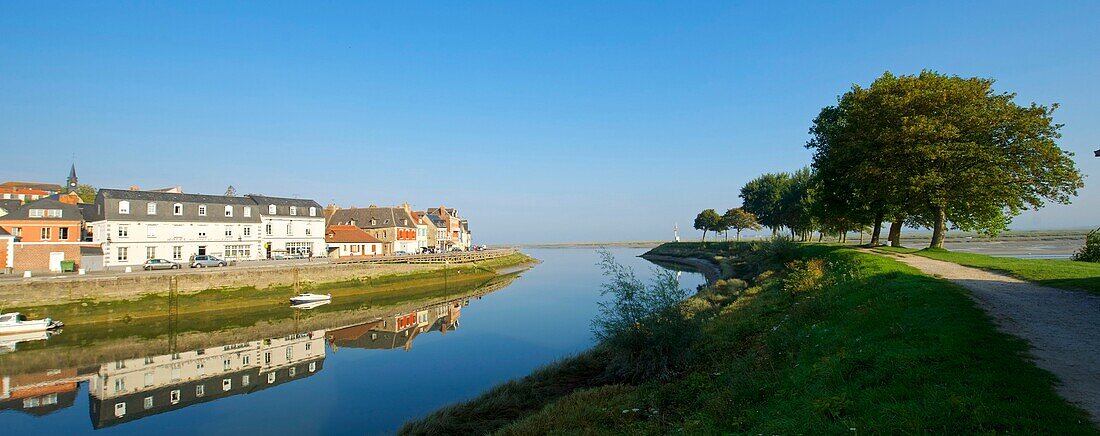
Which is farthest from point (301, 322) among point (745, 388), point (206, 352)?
point (745, 388)

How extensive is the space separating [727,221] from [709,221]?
21.4ft

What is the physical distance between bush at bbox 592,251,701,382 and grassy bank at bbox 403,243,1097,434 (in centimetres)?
52

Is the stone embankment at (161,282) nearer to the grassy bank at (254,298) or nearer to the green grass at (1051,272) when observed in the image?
the grassy bank at (254,298)

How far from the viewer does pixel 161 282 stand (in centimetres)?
3719

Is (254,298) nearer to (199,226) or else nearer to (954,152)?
(199,226)

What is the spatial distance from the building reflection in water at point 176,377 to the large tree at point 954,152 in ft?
97.4

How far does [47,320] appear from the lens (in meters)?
30.8

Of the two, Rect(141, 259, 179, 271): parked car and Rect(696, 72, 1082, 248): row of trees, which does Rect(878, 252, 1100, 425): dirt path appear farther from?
Rect(141, 259, 179, 271): parked car

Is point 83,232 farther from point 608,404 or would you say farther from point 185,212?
point 608,404

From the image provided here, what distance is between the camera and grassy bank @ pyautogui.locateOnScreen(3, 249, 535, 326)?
110 ft

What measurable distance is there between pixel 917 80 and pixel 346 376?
3496 centimetres

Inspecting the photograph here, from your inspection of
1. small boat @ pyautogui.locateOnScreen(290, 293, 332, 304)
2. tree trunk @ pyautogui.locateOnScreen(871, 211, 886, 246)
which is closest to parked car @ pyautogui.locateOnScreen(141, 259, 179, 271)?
small boat @ pyautogui.locateOnScreen(290, 293, 332, 304)

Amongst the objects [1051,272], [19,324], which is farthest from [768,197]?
[19,324]

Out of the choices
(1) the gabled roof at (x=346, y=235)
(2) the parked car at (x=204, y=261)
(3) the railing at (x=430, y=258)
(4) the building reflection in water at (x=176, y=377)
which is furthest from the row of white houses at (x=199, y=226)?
(4) the building reflection in water at (x=176, y=377)
